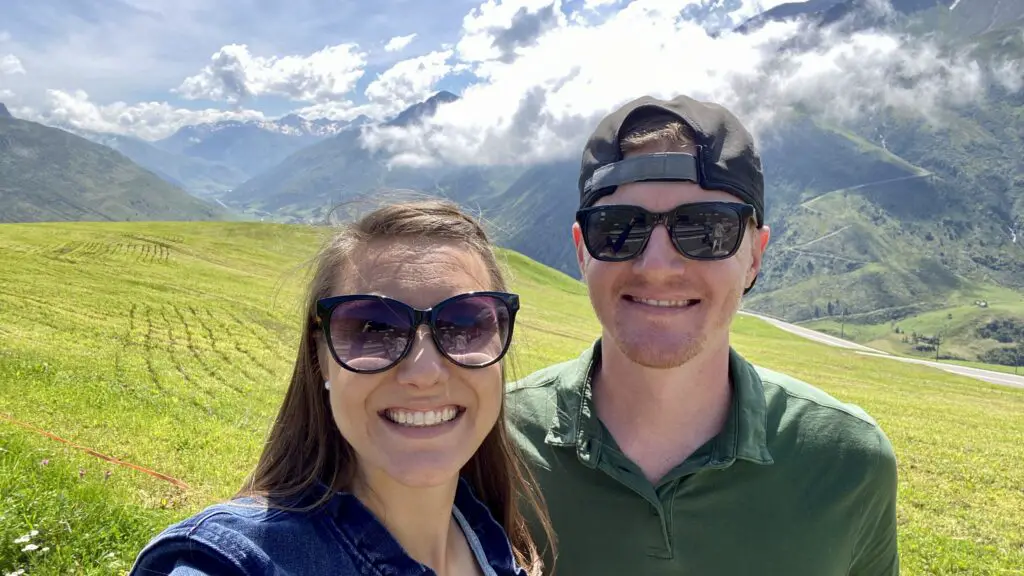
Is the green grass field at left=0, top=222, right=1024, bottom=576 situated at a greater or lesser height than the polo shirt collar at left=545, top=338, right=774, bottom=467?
lesser

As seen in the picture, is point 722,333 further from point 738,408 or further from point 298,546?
point 298,546

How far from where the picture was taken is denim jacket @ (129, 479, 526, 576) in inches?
78.1

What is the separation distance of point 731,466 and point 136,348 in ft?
77.7

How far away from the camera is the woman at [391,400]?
7.78ft

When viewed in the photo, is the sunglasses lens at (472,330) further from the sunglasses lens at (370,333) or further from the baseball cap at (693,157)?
the baseball cap at (693,157)

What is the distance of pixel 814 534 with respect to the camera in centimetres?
324

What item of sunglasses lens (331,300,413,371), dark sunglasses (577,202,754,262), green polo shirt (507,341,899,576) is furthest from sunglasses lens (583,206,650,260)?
sunglasses lens (331,300,413,371)

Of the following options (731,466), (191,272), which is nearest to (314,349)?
(731,466)

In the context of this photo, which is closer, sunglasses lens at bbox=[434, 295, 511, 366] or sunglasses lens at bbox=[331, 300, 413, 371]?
sunglasses lens at bbox=[331, 300, 413, 371]

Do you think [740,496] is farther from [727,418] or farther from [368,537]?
[368,537]

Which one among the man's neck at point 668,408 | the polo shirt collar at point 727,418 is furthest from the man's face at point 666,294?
the polo shirt collar at point 727,418

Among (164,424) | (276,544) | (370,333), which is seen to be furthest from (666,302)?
(164,424)

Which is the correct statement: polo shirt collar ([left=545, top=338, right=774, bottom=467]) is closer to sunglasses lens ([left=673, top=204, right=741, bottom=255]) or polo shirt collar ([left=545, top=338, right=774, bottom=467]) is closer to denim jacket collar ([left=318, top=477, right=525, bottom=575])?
sunglasses lens ([left=673, top=204, right=741, bottom=255])

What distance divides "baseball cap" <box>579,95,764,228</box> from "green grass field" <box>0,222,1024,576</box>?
32.8 inches
